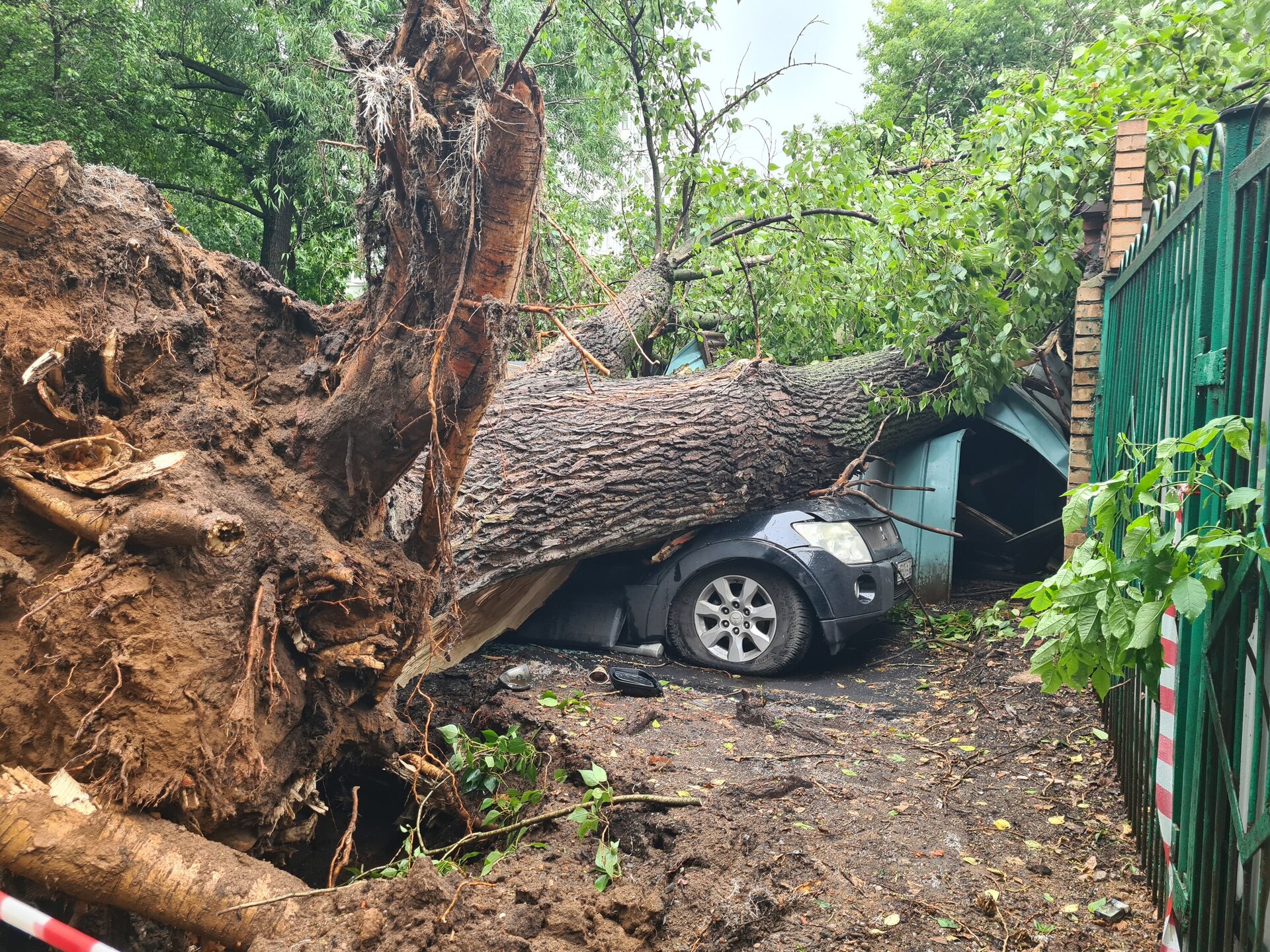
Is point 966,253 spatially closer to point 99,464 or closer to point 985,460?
point 985,460

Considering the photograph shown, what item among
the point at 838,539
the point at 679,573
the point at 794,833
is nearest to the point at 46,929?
the point at 794,833

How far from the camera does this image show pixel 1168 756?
7.73 ft

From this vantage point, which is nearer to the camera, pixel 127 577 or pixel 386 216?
pixel 127 577

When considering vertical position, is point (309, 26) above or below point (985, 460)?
above

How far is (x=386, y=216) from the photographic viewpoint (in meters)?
2.92

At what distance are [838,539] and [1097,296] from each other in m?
2.34

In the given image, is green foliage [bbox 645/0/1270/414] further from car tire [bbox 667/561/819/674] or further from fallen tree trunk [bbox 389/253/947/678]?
car tire [bbox 667/561/819/674]

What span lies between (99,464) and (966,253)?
17.7 feet

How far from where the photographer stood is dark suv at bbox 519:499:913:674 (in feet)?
18.8

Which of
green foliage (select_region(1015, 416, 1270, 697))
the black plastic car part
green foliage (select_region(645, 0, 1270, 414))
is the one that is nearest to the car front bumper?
the black plastic car part

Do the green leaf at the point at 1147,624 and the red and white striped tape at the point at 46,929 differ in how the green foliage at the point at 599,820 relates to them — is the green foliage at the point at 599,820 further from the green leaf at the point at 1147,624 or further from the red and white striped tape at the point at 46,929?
the green leaf at the point at 1147,624

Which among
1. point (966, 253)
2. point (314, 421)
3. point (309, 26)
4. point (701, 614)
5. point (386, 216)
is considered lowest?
point (701, 614)

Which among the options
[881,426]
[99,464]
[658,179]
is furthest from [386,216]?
[658,179]

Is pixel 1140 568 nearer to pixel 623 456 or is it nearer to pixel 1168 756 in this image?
pixel 1168 756
